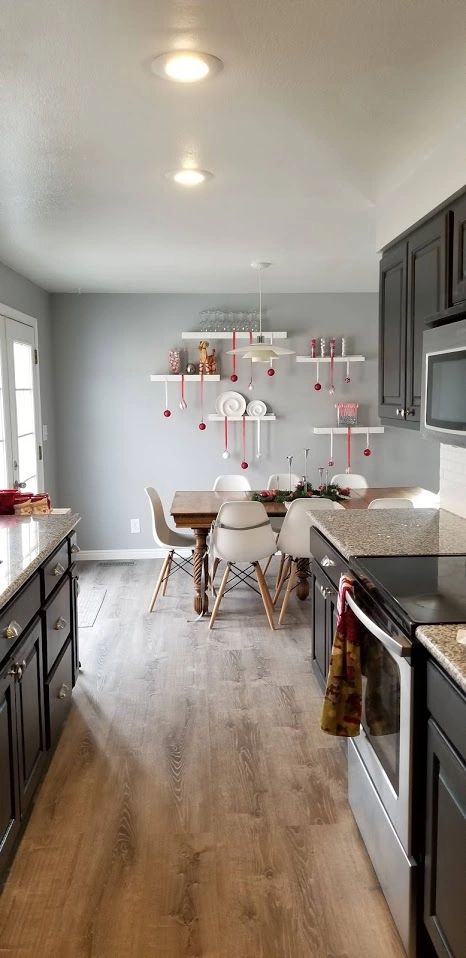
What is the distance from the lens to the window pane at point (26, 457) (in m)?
5.24

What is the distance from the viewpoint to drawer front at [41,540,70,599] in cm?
282

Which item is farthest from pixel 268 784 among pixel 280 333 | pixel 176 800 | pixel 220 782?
pixel 280 333

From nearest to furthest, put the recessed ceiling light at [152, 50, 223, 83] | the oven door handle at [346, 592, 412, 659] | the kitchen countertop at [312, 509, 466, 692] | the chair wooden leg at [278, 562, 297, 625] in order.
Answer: the oven door handle at [346, 592, 412, 659], the recessed ceiling light at [152, 50, 223, 83], the kitchen countertop at [312, 509, 466, 692], the chair wooden leg at [278, 562, 297, 625]

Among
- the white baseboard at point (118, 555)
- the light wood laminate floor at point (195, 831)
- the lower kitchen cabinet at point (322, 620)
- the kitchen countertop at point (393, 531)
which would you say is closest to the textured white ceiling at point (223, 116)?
the kitchen countertop at point (393, 531)

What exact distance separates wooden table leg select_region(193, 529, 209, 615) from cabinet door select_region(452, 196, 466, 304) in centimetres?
261

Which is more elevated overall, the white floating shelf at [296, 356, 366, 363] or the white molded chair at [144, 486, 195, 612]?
the white floating shelf at [296, 356, 366, 363]

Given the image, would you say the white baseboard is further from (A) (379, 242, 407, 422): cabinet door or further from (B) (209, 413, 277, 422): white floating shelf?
(A) (379, 242, 407, 422): cabinet door

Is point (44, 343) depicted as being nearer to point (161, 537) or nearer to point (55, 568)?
point (161, 537)

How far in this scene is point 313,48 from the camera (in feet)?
6.41

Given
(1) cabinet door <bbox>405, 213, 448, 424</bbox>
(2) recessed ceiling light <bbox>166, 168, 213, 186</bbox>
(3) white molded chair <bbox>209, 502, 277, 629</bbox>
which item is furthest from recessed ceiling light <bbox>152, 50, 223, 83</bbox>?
(3) white molded chair <bbox>209, 502, 277, 629</bbox>

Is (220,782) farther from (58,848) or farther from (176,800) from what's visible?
(58,848)

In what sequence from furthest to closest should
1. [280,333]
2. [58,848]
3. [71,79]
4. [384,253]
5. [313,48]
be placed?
[280,333], [384,253], [58,848], [71,79], [313,48]

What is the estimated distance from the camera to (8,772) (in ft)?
7.09

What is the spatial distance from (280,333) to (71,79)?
4.41 metres
